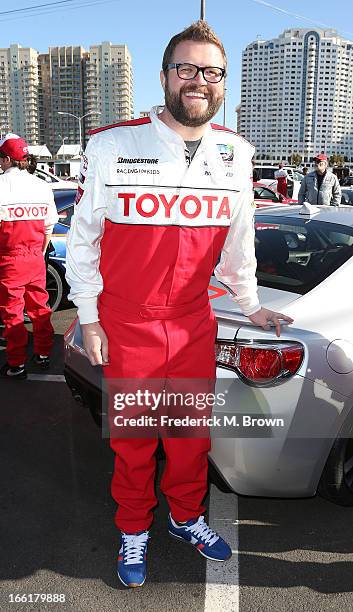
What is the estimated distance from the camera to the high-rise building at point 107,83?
122 metres

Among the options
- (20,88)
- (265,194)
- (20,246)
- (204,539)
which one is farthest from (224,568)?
(20,88)

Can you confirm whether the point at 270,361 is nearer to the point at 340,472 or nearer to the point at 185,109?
the point at 340,472

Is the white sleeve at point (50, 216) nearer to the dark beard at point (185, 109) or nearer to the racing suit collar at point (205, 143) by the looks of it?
the racing suit collar at point (205, 143)

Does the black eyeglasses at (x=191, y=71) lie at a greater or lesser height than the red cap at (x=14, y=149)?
greater

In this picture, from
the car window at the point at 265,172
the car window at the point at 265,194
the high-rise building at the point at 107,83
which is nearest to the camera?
the car window at the point at 265,194

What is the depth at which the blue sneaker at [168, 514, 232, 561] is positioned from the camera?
2.26 metres

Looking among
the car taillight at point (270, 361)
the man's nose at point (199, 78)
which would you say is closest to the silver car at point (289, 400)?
the car taillight at point (270, 361)

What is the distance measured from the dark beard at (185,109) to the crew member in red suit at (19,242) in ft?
7.77

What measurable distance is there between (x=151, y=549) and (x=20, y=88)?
133549 millimetres

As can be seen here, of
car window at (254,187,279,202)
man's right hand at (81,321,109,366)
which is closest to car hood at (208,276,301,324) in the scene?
man's right hand at (81,321,109,366)

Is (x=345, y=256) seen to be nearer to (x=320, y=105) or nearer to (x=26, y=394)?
(x=26, y=394)

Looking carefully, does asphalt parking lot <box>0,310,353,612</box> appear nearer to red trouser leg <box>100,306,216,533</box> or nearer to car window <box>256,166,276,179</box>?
red trouser leg <box>100,306,216,533</box>

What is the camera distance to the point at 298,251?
2938 mm

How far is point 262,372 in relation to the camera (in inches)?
82.8
